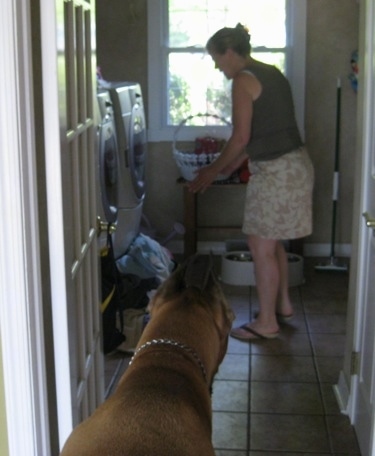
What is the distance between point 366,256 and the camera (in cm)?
286

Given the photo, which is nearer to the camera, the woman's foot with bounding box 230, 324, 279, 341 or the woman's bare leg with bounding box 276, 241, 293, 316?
the woman's foot with bounding box 230, 324, 279, 341

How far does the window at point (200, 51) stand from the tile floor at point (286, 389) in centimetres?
153

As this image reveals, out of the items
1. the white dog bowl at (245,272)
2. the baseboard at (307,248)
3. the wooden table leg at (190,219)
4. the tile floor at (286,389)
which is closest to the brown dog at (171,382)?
the tile floor at (286,389)

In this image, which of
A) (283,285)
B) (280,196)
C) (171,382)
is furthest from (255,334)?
(171,382)

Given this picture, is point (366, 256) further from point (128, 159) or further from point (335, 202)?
point (335, 202)

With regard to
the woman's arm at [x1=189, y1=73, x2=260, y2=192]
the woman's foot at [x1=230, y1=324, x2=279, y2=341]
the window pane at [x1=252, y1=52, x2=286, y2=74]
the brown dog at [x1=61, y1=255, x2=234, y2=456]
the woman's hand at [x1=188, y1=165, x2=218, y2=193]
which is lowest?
the woman's foot at [x1=230, y1=324, x2=279, y2=341]

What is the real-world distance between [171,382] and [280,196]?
2242mm

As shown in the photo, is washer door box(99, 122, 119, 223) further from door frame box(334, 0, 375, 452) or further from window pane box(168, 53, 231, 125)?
window pane box(168, 53, 231, 125)

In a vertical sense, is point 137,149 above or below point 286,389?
above

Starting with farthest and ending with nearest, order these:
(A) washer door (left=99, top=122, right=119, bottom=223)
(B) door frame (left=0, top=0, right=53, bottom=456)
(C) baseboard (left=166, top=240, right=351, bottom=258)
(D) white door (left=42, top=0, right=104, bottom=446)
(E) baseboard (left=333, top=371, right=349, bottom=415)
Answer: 1. (C) baseboard (left=166, top=240, right=351, bottom=258)
2. (A) washer door (left=99, top=122, right=119, bottom=223)
3. (E) baseboard (left=333, top=371, right=349, bottom=415)
4. (D) white door (left=42, top=0, right=104, bottom=446)
5. (B) door frame (left=0, top=0, right=53, bottom=456)

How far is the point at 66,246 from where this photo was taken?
1.88 meters

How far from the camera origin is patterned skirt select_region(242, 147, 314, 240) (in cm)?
366

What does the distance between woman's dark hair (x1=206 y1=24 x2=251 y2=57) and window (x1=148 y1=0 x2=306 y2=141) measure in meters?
1.60

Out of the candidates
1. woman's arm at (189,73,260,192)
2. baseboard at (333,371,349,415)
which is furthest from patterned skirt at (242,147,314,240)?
baseboard at (333,371,349,415)
